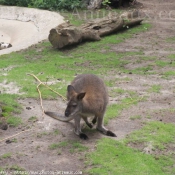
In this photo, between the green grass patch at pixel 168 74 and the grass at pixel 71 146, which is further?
the green grass patch at pixel 168 74

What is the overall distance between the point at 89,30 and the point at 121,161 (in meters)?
7.91

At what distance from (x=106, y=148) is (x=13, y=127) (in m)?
1.64

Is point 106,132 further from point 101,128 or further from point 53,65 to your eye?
point 53,65

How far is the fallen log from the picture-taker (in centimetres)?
1201

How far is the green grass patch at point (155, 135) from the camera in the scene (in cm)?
616

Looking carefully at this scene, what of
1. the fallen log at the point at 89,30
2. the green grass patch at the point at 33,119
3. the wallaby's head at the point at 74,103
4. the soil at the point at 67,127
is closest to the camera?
the soil at the point at 67,127

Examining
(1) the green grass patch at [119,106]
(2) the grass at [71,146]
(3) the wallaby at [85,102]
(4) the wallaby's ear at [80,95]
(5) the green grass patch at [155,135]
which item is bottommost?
(1) the green grass patch at [119,106]

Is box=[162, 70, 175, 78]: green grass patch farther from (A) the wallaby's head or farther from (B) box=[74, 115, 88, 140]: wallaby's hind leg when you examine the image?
(A) the wallaby's head

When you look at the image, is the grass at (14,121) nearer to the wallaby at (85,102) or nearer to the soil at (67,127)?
the soil at (67,127)

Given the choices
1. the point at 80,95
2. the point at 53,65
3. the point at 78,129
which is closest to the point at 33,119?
the point at 78,129


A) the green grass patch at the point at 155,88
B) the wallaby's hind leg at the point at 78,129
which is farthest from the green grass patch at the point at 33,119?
the green grass patch at the point at 155,88

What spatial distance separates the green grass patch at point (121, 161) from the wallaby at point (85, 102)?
0.49 metres

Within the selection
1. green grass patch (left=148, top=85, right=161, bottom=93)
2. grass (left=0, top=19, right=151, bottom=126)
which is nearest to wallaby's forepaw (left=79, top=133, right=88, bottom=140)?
grass (left=0, top=19, right=151, bottom=126)

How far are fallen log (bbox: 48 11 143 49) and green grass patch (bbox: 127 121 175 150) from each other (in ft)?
18.8
